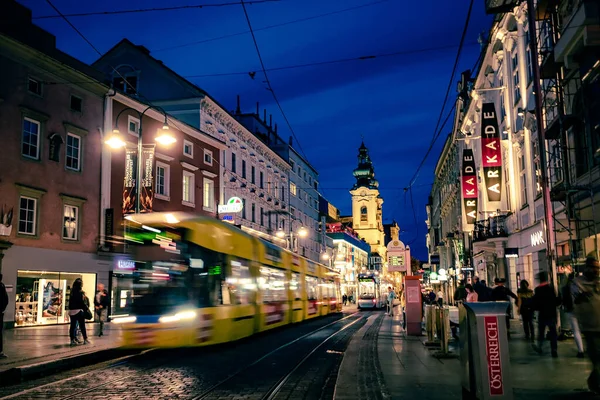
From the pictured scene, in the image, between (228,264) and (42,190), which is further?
(42,190)

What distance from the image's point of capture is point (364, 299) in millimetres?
56562

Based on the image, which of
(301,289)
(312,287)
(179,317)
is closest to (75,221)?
(301,289)

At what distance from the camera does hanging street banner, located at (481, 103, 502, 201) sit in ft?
93.1

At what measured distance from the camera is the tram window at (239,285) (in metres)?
16.9

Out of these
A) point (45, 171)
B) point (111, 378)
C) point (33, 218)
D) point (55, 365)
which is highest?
point (45, 171)

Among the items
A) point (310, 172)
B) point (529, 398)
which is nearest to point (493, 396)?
point (529, 398)

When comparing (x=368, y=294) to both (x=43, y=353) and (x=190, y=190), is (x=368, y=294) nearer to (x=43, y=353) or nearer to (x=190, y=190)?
(x=190, y=190)

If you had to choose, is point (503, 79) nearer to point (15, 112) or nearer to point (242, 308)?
point (242, 308)

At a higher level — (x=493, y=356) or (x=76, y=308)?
(x=76, y=308)

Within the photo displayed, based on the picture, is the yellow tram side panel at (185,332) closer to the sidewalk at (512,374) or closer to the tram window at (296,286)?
the sidewalk at (512,374)

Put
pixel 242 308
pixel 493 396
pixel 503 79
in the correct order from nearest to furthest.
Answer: pixel 493 396 < pixel 242 308 < pixel 503 79

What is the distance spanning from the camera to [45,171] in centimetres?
2767

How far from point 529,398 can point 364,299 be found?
160 feet

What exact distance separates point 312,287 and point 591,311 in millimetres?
24626
